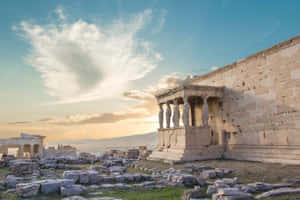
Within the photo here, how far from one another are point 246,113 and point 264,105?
1.30 meters

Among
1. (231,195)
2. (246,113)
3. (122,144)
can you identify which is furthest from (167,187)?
(122,144)

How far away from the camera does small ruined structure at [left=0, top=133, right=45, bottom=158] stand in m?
23.1

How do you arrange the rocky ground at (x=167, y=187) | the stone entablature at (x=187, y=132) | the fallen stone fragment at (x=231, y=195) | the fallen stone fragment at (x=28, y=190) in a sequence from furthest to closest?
the stone entablature at (x=187, y=132) < the fallen stone fragment at (x=28, y=190) < the rocky ground at (x=167, y=187) < the fallen stone fragment at (x=231, y=195)

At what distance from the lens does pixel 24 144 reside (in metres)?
24.0

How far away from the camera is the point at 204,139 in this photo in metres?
14.4

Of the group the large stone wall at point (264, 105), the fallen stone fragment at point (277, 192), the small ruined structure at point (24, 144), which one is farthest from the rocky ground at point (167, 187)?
the small ruined structure at point (24, 144)

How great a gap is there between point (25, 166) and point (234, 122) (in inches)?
419

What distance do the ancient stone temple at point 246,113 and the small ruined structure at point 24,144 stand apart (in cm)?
1360

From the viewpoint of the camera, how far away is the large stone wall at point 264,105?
37.1ft

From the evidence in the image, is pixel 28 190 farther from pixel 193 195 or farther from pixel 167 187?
pixel 193 195

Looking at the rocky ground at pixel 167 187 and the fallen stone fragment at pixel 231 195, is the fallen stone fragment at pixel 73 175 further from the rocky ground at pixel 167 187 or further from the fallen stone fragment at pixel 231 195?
the fallen stone fragment at pixel 231 195

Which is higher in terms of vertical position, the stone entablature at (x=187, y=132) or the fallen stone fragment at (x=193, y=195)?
the stone entablature at (x=187, y=132)

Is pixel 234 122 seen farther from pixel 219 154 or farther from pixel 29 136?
pixel 29 136

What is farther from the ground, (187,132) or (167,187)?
(187,132)
